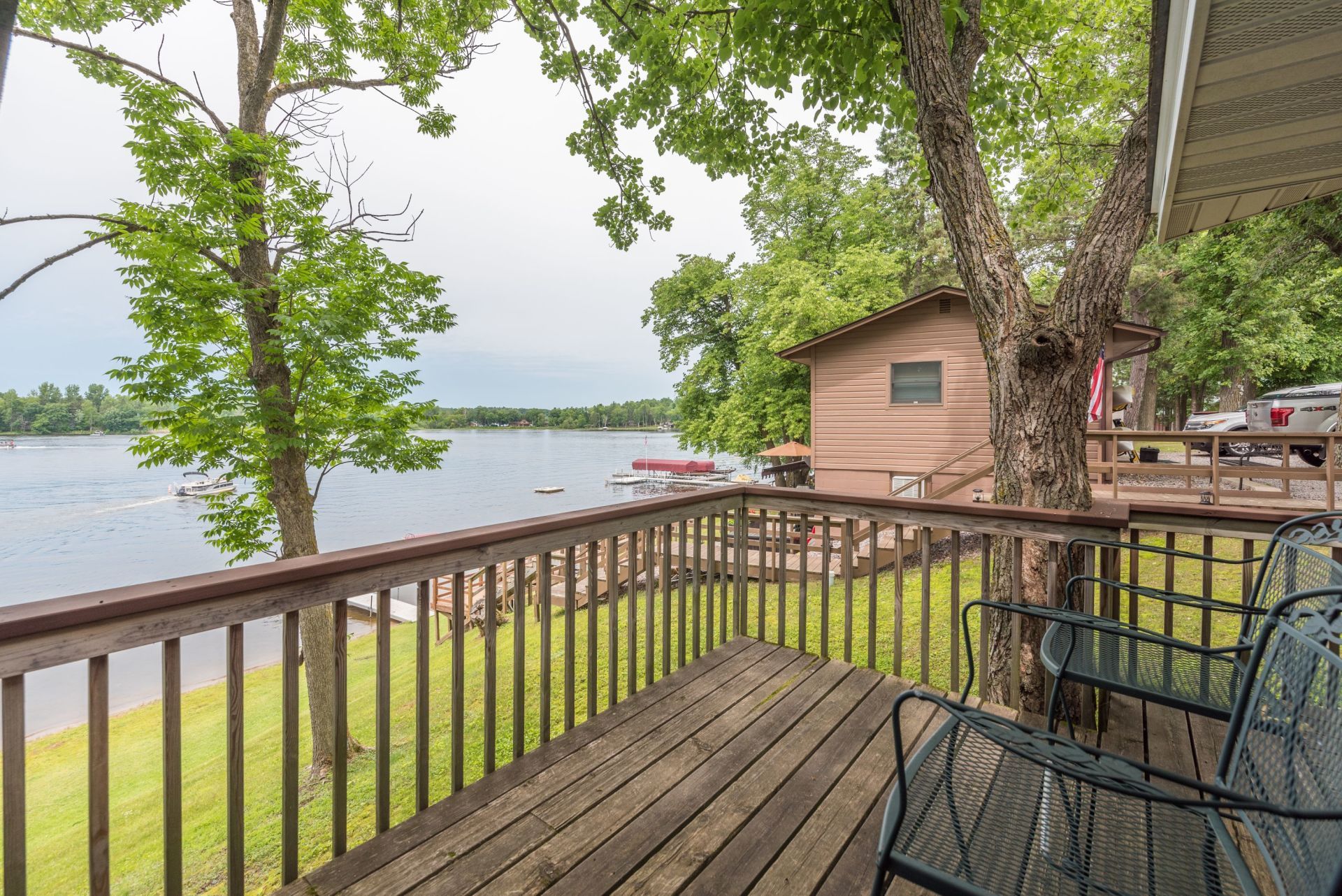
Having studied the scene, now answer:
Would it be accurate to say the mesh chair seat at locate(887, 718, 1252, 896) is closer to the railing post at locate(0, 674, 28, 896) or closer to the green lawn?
the railing post at locate(0, 674, 28, 896)

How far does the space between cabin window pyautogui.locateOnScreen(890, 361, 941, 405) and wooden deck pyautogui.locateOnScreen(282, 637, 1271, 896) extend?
8.77 metres

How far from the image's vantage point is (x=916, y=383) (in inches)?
420

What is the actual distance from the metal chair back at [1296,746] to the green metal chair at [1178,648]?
302 mm

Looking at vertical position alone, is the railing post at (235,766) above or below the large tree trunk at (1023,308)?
below

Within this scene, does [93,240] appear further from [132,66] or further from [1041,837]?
[1041,837]

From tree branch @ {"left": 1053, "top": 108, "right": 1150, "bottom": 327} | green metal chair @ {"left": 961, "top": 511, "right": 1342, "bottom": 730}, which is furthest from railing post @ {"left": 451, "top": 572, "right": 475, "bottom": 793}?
→ tree branch @ {"left": 1053, "top": 108, "right": 1150, "bottom": 327}

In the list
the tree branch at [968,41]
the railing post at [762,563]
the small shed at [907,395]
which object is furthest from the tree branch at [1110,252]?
the small shed at [907,395]

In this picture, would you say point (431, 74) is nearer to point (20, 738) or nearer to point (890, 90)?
point (890, 90)

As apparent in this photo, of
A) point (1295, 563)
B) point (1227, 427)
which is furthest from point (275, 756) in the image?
point (1227, 427)

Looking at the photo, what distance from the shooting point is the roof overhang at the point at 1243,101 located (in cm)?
135

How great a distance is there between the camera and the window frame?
33.8 feet

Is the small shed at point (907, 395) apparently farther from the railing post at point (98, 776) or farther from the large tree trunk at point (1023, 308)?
the railing post at point (98, 776)

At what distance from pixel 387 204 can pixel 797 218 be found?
12.2m

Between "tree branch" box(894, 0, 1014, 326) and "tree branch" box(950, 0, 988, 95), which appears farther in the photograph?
"tree branch" box(950, 0, 988, 95)
